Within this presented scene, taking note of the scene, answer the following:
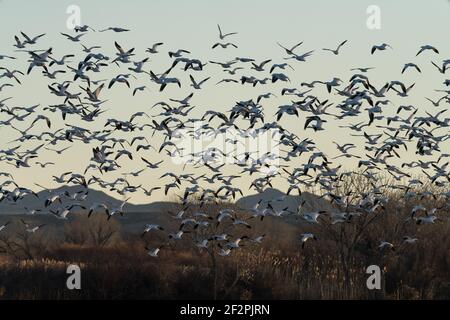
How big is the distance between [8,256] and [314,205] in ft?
58.3

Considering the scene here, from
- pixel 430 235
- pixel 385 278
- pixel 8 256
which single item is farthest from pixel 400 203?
pixel 8 256

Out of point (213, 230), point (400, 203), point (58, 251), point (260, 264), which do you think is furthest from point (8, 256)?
point (400, 203)

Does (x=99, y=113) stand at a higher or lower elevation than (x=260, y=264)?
higher

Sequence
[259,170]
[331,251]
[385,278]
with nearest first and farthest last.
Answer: [259,170] < [385,278] < [331,251]

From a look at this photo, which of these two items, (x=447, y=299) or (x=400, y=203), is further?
(x=400, y=203)

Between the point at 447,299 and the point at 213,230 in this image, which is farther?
the point at 213,230

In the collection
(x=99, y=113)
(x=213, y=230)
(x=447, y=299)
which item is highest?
(x=99, y=113)

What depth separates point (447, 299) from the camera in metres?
43.5

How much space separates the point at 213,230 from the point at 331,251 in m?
8.33
